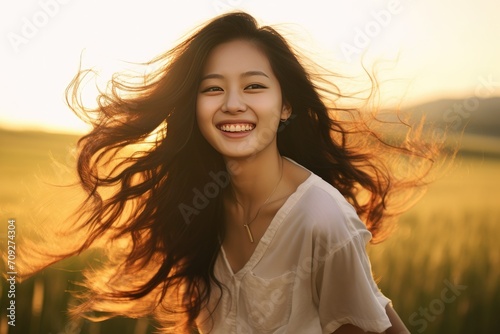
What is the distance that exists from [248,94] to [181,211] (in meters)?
0.73

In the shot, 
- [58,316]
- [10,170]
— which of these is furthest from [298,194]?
[10,170]

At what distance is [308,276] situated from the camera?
112 inches

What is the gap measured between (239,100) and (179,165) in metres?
0.59

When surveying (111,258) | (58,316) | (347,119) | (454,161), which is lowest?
(58,316)

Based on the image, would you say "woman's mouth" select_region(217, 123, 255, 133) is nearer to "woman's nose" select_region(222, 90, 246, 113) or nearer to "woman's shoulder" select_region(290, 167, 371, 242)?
"woman's nose" select_region(222, 90, 246, 113)

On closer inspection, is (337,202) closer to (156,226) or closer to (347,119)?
(347,119)

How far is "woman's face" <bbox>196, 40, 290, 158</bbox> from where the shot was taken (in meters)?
2.82

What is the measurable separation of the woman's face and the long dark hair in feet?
0.20

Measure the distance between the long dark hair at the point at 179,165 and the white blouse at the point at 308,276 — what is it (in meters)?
0.23

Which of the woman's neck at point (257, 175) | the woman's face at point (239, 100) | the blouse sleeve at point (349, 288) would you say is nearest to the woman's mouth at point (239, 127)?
the woman's face at point (239, 100)

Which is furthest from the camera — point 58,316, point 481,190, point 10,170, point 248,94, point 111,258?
point 481,190

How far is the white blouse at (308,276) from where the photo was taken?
2.75 m

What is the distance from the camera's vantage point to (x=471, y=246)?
496 cm

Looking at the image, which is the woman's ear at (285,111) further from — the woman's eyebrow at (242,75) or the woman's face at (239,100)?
the woman's eyebrow at (242,75)
